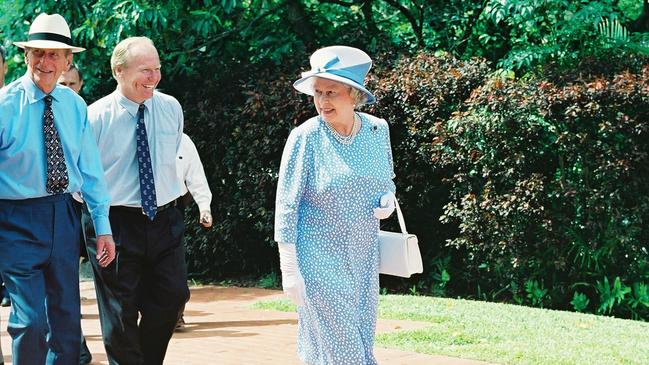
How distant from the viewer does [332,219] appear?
5.50 meters

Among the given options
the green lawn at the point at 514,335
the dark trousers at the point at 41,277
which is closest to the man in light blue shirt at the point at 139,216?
the dark trousers at the point at 41,277

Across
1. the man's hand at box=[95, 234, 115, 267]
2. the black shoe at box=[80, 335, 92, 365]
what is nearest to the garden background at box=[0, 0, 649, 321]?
the black shoe at box=[80, 335, 92, 365]

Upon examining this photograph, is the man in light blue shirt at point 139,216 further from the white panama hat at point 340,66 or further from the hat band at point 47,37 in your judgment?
the white panama hat at point 340,66

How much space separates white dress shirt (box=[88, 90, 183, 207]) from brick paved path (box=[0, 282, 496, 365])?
1.74m

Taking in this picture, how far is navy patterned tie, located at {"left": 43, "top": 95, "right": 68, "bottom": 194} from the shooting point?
5633 millimetres

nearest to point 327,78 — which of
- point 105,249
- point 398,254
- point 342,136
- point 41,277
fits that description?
point 342,136

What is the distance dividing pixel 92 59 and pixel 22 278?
7.90m

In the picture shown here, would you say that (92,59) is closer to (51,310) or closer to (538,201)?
(538,201)

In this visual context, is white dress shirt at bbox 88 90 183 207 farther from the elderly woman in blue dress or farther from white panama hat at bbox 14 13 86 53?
the elderly woman in blue dress

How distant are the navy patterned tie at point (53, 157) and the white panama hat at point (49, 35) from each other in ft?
0.95

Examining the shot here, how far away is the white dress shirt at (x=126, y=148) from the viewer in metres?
6.28

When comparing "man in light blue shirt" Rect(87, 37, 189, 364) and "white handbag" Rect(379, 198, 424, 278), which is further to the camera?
"man in light blue shirt" Rect(87, 37, 189, 364)

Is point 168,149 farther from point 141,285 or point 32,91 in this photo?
point 32,91

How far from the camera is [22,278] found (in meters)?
5.51
